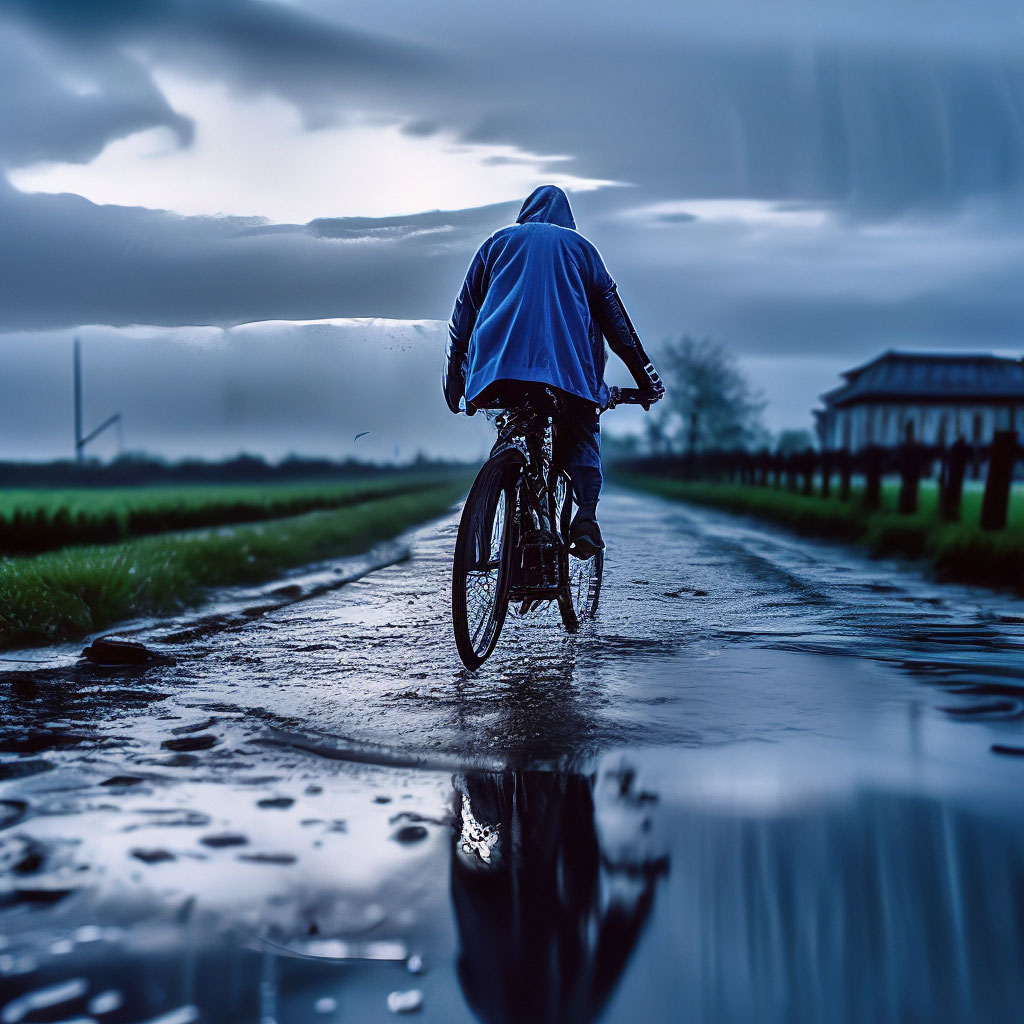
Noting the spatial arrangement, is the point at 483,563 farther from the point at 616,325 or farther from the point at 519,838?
the point at 519,838

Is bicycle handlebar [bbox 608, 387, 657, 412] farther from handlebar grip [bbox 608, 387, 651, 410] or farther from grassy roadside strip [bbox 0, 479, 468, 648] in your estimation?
grassy roadside strip [bbox 0, 479, 468, 648]

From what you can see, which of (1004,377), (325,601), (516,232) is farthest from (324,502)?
(1004,377)

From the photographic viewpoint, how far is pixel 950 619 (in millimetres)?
6805

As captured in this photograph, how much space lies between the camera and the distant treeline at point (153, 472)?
41125mm

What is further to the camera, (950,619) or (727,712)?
(950,619)

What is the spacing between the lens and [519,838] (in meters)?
2.72

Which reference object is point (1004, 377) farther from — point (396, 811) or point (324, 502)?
point (396, 811)

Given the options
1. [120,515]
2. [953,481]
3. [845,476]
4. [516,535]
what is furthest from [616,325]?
[845,476]

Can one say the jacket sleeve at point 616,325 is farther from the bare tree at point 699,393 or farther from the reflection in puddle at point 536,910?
the bare tree at point 699,393

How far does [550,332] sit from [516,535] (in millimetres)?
894

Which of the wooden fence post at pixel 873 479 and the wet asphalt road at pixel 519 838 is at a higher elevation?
the wooden fence post at pixel 873 479

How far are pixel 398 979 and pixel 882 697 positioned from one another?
2892mm

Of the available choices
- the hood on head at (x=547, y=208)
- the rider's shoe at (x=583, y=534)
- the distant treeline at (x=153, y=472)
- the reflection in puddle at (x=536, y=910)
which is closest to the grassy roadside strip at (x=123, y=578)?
the rider's shoe at (x=583, y=534)

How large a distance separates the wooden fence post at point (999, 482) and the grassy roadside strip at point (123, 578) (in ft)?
21.4
